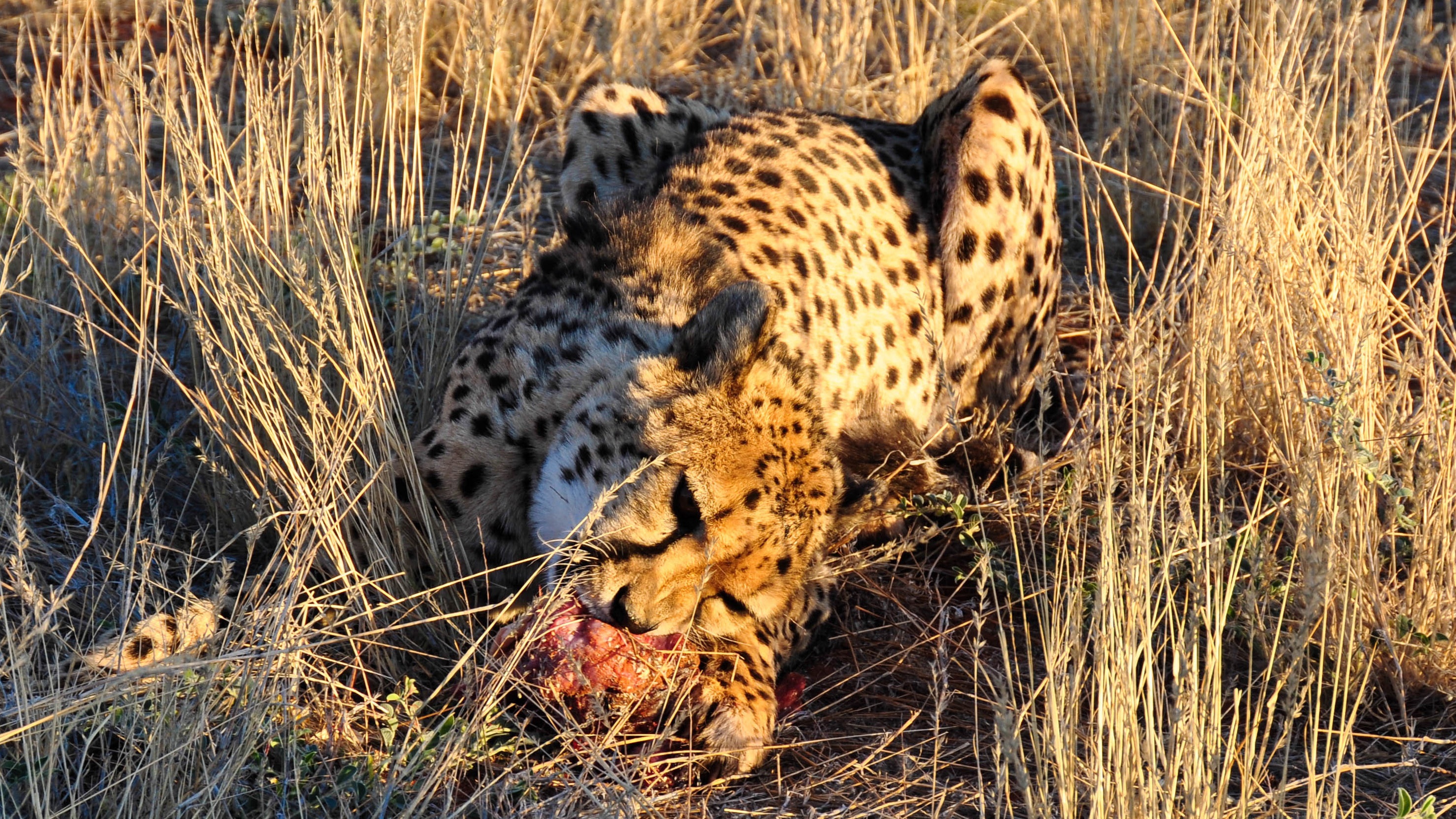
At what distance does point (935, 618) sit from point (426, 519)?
115cm

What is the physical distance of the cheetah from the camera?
267cm

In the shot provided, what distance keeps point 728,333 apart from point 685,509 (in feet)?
1.11

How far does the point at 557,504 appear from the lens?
9.11 feet

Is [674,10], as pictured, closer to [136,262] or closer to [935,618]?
[136,262]

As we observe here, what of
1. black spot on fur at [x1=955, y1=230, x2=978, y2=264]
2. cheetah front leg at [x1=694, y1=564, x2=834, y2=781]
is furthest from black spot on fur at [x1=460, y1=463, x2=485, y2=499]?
black spot on fur at [x1=955, y1=230, x2=978, y2=264]

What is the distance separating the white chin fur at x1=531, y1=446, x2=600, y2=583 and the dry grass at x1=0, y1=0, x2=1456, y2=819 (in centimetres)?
25

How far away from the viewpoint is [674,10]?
5867 millimetres

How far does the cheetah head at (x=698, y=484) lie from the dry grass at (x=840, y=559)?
296mm

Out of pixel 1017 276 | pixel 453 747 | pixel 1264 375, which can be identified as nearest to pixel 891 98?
pixel 1017 276

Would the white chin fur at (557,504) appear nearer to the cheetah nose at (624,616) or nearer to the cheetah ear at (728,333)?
the cheetah nose at (624,616)

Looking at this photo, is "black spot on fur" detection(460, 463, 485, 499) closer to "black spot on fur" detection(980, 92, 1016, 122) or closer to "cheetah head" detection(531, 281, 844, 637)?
"cheetah head" detection(531, 281, 844, 637)

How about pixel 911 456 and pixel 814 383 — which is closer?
pixel 814 383

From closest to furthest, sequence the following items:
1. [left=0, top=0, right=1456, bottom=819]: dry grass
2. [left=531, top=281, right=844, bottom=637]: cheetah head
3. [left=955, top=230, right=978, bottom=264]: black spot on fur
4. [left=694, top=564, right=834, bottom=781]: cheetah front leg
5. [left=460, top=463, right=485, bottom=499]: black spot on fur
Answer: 1. [left=0, top=0, right=1456, bottom=819]: dry grass
2. [left=531, top=281, right=844, bottom=637]: cheetah head
3. [left=694, top=564, right=834, bottom=781]: cheetah front leg
4. [left=460, top=463, right=485, bottom=499]: black spot on fur
5. [left=955, top=230, right=978, bottom=264]: black spot on fur

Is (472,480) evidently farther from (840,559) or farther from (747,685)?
(840,559)
